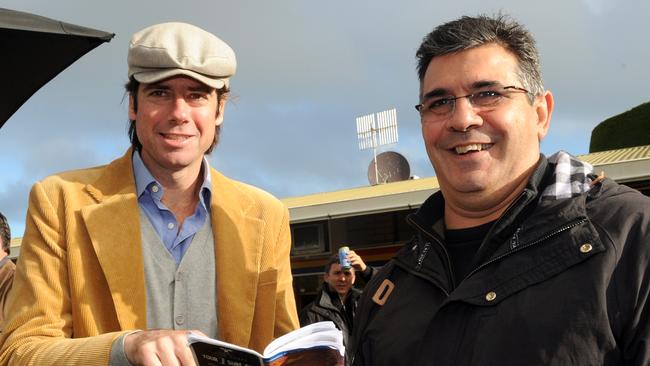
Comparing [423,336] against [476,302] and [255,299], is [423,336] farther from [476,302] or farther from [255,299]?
[255,299]

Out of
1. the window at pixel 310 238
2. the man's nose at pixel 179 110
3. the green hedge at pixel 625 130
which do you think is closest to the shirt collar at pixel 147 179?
the man's nose at pixel 179 110

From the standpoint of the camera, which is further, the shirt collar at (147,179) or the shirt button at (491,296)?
the shirt collar at (147,179)

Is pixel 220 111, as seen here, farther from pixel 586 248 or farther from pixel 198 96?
pixel 586 248

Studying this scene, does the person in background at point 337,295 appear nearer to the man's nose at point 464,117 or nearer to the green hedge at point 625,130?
the man's nose at point 464,117

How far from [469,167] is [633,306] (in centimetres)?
72

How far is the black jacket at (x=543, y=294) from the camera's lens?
190 centimetres

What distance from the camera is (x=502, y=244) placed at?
2.23 meters

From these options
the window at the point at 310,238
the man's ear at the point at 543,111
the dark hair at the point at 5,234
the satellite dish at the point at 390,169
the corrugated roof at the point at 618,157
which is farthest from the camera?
the satellite dish at the point at 390,169

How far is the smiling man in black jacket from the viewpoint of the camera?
1.94m

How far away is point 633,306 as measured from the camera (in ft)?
6.17

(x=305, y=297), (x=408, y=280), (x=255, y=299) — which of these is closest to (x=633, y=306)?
(x=408, y=280)

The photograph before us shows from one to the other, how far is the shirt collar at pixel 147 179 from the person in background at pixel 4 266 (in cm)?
199

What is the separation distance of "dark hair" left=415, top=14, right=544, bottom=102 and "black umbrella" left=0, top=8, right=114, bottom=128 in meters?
1.82

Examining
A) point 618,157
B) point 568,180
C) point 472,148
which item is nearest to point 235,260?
point 472,148
